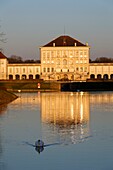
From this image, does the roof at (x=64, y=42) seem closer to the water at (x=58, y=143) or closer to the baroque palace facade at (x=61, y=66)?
the baroque palace facade at (x=61, y=66)

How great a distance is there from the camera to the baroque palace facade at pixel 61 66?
95.1 m

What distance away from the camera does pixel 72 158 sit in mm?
10992

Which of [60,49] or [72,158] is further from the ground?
[60,49]

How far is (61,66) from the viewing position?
326 ft

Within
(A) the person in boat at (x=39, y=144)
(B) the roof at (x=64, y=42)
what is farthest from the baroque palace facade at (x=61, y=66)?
(A) the person in boat at (x=39, y=144)

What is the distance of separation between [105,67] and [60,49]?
10733 mm

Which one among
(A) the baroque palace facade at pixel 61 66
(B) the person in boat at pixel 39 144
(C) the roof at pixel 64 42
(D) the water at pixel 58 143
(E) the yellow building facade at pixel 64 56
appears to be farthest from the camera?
(C) the roof at pixel 64 42

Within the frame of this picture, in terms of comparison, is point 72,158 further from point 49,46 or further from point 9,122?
point 49,46

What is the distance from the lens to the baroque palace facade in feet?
312

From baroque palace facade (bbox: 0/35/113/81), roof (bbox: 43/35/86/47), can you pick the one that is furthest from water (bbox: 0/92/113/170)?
roof (bbox: 43/35/86/47)

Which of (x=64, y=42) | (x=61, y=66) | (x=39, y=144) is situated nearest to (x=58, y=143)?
(x=39, y=144)

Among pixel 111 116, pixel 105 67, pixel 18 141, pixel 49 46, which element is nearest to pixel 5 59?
pixel 49 46

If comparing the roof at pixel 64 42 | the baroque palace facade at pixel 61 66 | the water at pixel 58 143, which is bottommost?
the water at pixel 58 143

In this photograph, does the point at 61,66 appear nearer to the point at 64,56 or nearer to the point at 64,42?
the point at 64,56
